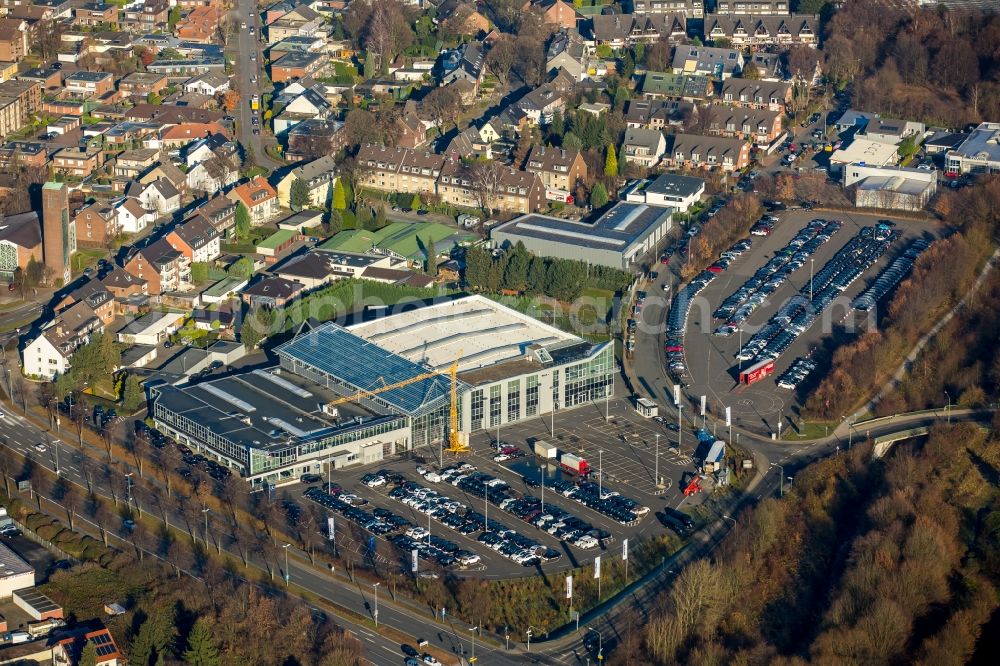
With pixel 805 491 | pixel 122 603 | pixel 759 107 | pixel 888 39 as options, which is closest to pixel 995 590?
pixel 805 491

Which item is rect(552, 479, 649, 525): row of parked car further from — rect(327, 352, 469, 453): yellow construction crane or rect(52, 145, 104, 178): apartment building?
rect(52, 145, 104, 178): apartment building

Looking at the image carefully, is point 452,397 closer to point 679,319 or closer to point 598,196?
point 679,319

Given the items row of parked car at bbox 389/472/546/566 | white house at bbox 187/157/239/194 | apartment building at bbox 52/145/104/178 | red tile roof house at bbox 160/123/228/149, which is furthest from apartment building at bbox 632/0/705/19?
row of parked car at bbox 389/472/546/566

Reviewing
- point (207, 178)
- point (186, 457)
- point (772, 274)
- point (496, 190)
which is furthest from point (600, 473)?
point (207, 178)

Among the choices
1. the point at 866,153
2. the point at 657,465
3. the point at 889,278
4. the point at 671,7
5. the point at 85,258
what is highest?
the point at 671,7

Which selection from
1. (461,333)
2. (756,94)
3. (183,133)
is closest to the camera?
(461,333)

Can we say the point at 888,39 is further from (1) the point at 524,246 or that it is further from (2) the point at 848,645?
(2) the point at 848,645
